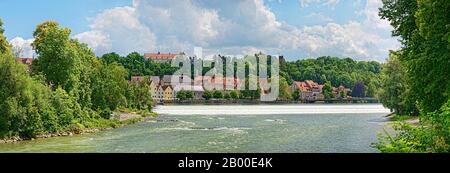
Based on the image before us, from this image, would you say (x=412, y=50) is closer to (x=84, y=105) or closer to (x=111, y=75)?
(x=84, y=105)

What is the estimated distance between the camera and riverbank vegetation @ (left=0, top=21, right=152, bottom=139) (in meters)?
36.2

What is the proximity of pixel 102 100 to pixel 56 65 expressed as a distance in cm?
933

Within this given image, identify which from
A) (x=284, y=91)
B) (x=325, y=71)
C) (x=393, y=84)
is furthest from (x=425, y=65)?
(x=325, y=71)

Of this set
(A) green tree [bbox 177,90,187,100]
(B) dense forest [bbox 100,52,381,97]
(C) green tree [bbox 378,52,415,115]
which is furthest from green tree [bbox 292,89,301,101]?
(C) green tree [bbox 378,52,415,115]

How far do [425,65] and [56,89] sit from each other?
33.4 meters

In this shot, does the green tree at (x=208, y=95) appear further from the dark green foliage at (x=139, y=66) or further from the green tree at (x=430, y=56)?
the green tree at (x=430, y=56)

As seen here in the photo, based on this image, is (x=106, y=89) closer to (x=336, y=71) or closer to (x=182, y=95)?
(x=182, y=95)

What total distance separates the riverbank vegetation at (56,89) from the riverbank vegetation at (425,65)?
25.4 m

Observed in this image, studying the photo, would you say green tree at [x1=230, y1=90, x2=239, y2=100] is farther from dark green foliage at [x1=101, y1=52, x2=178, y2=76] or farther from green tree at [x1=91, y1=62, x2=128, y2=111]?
Result: green tree at [x1=91, y1=62, x2=128, y2=111]

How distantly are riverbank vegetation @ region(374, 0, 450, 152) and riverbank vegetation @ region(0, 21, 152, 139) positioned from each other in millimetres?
25439

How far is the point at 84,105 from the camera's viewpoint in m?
50.8

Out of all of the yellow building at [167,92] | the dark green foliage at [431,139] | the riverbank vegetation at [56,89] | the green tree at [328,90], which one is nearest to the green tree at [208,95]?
the yellow building at [167,92]

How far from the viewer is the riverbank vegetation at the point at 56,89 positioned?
3625cm
